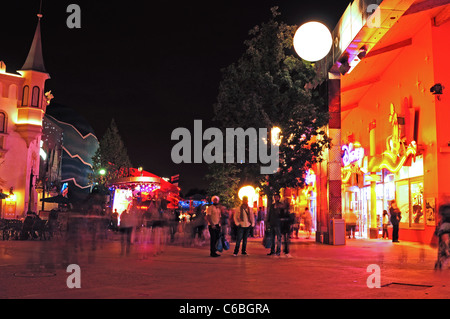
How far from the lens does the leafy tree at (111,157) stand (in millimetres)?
52375

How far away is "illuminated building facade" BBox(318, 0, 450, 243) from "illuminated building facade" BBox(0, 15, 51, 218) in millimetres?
24583

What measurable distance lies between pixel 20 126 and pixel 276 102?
26.3 meters

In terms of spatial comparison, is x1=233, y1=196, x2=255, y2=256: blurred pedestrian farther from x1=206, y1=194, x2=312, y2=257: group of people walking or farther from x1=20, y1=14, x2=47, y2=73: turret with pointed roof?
x1=20, y1=14, x2=47, y2=73: turret with pointed roof

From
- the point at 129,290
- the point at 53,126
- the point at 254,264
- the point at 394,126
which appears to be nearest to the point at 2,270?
the point at 129,290

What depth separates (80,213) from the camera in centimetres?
1245

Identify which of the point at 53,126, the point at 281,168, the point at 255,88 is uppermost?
the point at 53,126

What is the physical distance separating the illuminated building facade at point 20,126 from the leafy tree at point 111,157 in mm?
13343

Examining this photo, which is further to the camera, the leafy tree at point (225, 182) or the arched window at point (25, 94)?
the arched window at point (25, 94)

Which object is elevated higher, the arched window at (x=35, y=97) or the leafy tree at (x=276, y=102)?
the arched window at (x=35, y=97)

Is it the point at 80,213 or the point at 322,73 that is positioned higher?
the point at 322,73

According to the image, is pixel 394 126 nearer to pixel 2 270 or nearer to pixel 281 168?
pixel 281 168

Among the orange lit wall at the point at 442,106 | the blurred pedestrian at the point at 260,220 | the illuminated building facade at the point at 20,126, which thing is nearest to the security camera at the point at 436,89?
the orange lit wall at the point at 442,106

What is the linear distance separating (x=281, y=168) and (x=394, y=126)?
6.88m

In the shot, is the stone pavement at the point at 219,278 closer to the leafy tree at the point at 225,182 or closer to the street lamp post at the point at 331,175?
the street lamp post at the point at 331,175
